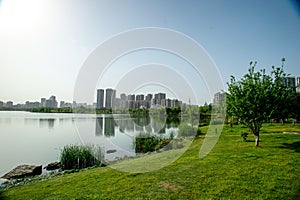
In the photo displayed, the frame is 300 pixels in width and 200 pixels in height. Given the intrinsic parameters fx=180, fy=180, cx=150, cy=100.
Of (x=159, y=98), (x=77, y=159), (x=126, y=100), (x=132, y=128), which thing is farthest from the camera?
(x=159, y=98)

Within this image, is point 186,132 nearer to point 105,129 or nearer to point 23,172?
point 105,129

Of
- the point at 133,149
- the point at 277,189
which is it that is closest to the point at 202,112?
Answer: the point at 133,149

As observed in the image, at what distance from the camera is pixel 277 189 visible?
4.17m

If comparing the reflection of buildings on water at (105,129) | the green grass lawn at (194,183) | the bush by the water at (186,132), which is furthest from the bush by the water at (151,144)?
the green grass lawn at (194,183)

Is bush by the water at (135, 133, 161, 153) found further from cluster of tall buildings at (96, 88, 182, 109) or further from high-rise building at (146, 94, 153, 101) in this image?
high-rise building at (146, 94, 153, 101)

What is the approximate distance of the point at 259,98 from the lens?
8.67 meters

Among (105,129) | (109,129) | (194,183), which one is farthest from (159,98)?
(194,183)

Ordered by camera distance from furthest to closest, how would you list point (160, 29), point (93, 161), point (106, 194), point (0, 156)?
1. point (0, 156)
2. point (93, 161)
3. point (160, 29)
4. point (106, 194)

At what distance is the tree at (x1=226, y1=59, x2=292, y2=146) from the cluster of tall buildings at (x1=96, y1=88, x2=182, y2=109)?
895cm

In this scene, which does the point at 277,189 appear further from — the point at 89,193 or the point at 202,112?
the point at 202,112

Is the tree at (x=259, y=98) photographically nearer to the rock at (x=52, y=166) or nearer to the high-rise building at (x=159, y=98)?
the rock at (x=52, y=166)

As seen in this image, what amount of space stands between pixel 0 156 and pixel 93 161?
24.4 feet

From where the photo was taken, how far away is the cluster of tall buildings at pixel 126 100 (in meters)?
16.5

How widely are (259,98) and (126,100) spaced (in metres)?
11.3
